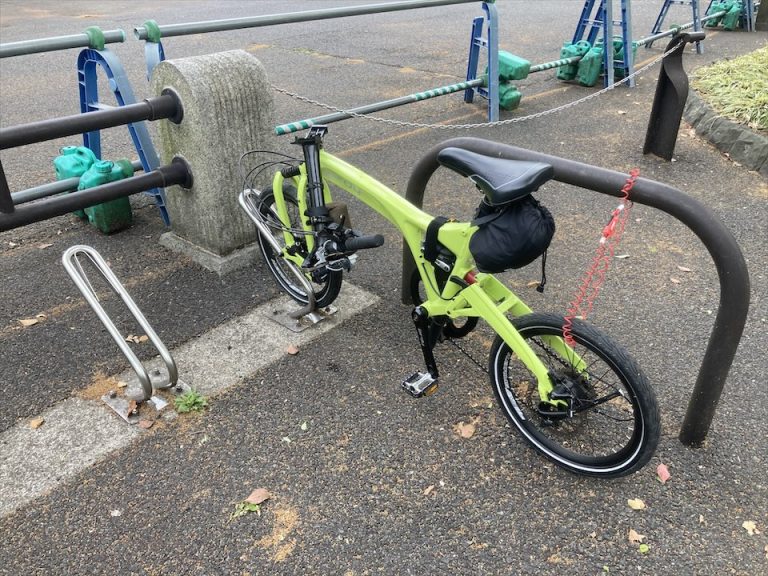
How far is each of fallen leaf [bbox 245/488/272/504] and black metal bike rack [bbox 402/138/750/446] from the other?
69.3 inches

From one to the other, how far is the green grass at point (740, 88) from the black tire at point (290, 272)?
4662mm

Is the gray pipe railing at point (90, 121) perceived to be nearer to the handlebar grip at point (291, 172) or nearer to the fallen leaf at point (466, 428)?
the handlebar grip at point (291, 172)

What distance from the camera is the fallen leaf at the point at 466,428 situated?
9.49 ft

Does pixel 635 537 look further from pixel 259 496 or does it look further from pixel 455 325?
pixel 259 496

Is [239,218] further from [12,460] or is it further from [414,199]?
[12,460]

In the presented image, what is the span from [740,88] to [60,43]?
6.46 m

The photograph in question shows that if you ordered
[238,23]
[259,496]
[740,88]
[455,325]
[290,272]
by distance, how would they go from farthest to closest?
[740,88]
[238,23]
[290,272]
[455,325]
[259,496]

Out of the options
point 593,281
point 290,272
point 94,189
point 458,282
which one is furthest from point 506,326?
point 94,189

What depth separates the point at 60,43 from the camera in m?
4.06

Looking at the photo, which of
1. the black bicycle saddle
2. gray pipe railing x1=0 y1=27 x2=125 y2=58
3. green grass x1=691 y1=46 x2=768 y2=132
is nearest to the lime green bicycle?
the black bicycle saddle

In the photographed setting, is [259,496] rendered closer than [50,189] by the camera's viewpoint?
Yes

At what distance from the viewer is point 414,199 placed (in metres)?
3.36

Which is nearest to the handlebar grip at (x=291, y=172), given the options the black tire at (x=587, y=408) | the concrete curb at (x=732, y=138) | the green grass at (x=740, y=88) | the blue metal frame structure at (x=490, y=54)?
the black tire at (x=587, y=408)

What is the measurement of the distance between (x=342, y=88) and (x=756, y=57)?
5233mm
